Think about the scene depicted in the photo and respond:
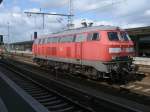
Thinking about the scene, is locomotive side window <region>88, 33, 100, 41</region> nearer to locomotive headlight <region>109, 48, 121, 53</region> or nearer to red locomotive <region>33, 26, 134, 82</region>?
red locomotive <region>33, 26, 134, 82</region>

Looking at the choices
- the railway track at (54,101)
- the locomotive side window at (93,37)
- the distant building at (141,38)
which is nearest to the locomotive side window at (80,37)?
the locomotive side window at (93,37)

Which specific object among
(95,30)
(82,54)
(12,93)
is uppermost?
(95,30)

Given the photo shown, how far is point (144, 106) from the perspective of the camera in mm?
12695

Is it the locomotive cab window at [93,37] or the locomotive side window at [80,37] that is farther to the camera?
the locomotive side window at [80,37]

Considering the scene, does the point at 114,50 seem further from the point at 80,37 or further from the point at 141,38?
the point at 141,38

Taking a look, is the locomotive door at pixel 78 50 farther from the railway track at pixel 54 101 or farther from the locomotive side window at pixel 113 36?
the railway track at pixel 54 101

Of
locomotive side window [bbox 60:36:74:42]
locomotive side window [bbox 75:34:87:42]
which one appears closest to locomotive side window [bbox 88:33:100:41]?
locomotive side window [bbox 75:34:87:42]

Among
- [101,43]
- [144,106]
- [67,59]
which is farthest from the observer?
[67,59]

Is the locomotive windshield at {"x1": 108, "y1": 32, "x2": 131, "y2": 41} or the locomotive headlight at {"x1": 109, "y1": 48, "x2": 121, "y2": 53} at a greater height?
the locomotive windshield at {"x1": 108, "y1": 32, "x2": 131, "y2": 41}

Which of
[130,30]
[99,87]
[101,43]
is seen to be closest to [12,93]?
[99,87]

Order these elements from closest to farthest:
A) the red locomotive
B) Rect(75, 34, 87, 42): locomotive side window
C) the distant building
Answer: the red locomotive, Rect(75, 34, 87, 42): locomotive side window, the distant building

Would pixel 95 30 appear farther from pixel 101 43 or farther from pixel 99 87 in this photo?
pixel 99 87

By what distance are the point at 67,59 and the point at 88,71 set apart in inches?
142

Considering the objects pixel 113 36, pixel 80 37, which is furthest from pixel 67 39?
pixel 113 36
